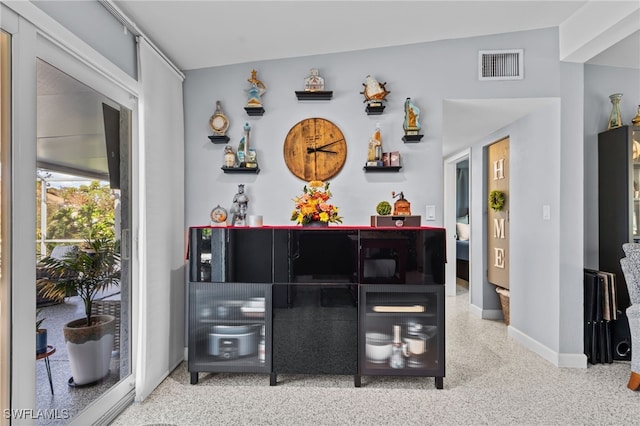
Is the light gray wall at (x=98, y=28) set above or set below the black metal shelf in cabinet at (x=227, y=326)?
above

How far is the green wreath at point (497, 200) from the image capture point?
4.14m

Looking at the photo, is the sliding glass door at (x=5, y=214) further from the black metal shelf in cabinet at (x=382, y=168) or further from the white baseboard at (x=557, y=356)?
the white baseboard at (x=557, y=356)

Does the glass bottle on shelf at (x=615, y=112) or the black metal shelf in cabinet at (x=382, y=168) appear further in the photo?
the glass bottle on shelf at (x=615, y=112)

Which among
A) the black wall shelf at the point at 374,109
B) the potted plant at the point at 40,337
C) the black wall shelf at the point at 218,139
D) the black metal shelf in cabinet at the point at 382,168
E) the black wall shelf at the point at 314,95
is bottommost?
the potted plant at the point at 40,337

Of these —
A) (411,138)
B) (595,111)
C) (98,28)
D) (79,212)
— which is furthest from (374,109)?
(79,212)

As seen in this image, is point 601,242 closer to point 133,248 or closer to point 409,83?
point 409,83

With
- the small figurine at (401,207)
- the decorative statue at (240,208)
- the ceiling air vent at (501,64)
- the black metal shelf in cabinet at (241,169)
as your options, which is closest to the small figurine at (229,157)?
the black metal shelf in cabinet at (241,169)

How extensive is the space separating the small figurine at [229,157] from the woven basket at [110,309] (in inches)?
50.8

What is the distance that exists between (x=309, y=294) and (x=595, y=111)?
9.77ft

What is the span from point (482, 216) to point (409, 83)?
222 cm

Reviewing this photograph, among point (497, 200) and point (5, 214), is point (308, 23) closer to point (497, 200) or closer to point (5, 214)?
point (5, 214)

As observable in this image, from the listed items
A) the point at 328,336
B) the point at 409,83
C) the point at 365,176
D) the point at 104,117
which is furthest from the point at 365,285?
the point at 104,117

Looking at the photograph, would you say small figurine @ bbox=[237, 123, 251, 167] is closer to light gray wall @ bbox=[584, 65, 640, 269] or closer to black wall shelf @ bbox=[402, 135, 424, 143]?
black wall shelf @ bbox=[402, 135, 424, 143]

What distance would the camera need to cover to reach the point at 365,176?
309cm
